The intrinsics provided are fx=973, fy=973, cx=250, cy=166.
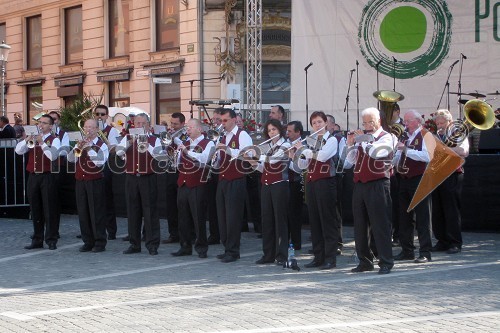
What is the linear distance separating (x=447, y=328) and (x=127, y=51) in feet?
79.1

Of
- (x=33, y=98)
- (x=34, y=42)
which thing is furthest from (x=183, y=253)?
(x=34, y=42)

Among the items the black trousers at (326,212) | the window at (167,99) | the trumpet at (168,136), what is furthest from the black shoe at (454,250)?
the window at (167,99)

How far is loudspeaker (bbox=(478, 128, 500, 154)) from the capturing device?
16.5m

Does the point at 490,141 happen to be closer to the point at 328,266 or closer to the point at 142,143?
the point at 328,266

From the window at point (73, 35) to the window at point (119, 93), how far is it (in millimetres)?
2231

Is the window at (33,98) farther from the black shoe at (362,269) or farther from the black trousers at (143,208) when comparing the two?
the black shoe at (362,269)

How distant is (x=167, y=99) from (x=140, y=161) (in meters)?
16.0

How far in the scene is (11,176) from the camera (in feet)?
62.2

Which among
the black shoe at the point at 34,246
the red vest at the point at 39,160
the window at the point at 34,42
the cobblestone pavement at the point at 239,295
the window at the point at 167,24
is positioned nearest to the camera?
the cobblestone pavement at the point at 239,295

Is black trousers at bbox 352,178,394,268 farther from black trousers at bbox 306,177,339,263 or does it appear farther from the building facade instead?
the building facade

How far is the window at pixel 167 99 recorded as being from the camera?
28906 mm

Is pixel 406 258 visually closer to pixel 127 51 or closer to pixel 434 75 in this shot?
pixel 434 75

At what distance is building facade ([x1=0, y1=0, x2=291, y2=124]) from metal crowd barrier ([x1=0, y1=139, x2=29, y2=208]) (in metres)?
5.04

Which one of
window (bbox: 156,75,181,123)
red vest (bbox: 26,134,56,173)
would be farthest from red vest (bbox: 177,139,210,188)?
window (bbox: 156,75,181,123)
